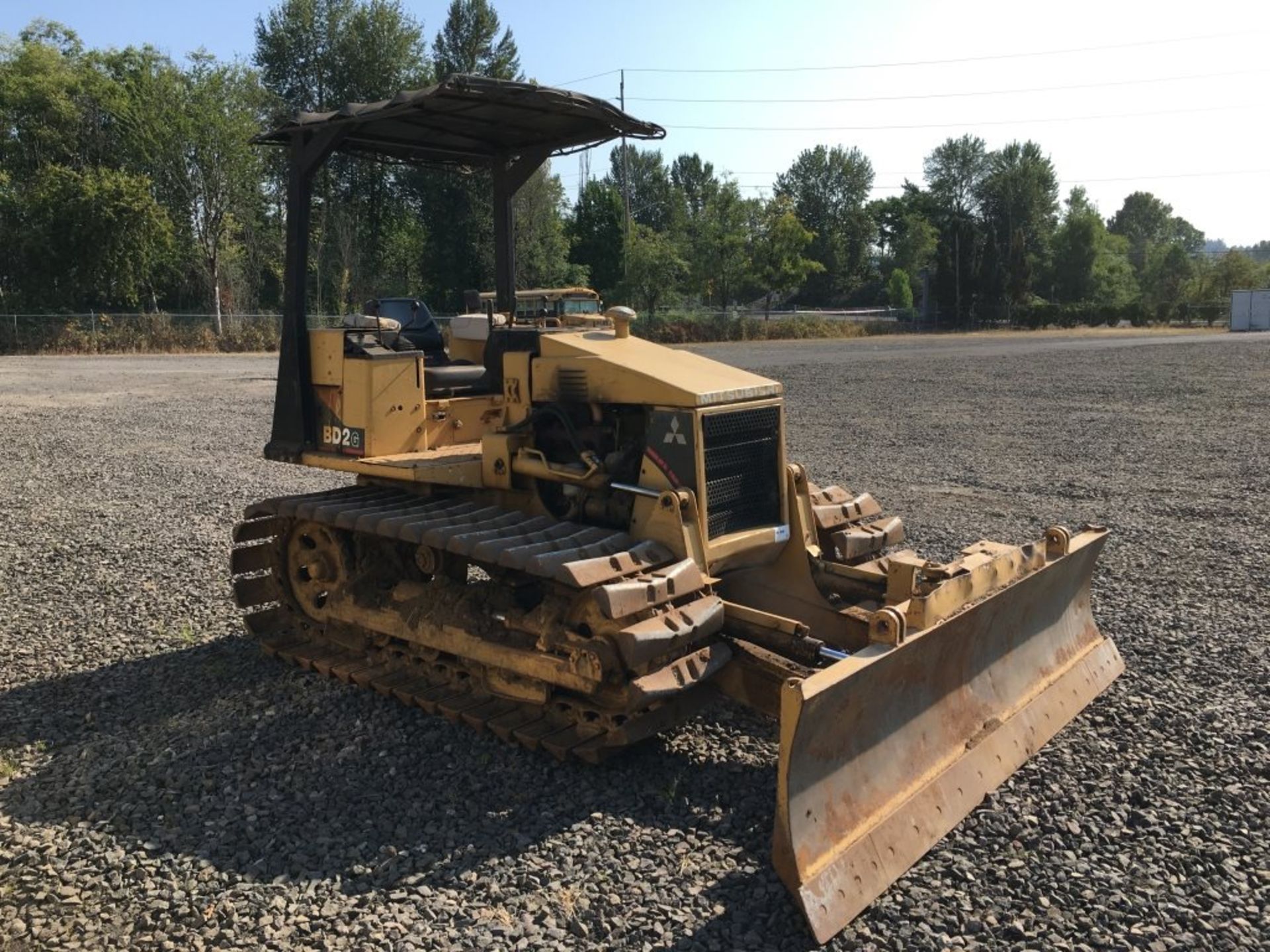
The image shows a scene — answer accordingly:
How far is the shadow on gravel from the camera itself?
161 inches

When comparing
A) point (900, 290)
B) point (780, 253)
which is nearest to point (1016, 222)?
point (900, 290)

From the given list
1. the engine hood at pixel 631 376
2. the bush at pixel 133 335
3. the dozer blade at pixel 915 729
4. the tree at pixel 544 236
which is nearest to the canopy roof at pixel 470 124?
the engine hood at pixel 631 376

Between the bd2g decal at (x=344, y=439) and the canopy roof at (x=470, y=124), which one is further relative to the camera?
the bd2g decal at (x=344, y=439)

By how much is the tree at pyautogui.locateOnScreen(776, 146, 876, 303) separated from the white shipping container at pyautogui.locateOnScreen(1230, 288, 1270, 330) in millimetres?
35201

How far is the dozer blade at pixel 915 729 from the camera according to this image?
384 cm

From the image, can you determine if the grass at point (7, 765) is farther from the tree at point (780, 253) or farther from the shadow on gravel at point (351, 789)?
the tree at point (780, 253)

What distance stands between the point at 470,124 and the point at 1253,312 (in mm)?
64766

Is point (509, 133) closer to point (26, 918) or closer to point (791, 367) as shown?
point (26, 918)

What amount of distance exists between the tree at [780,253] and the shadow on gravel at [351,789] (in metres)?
52.0

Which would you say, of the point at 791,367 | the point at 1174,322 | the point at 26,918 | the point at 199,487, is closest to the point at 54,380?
the point at 199,487

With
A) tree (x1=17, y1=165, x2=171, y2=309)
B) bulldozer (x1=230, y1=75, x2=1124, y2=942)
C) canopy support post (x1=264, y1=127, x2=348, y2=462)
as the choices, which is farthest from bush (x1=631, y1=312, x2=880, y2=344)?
bulldozer (x1=230, y1=75, x2=1124, y2=942)

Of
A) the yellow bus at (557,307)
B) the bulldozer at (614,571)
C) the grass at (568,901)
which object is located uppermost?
the yellow bus at (557,307)

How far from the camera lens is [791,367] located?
100 feet

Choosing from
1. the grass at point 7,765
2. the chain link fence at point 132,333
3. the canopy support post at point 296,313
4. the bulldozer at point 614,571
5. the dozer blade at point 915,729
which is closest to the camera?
the dozer blade at point 915,729
